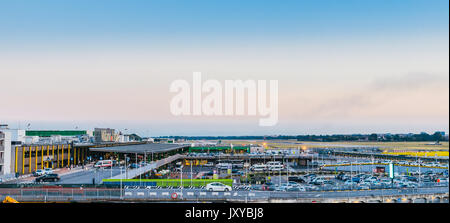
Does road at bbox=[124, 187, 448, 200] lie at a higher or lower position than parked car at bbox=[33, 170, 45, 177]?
higher

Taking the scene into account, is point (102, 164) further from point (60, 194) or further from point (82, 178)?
point (60, 194)

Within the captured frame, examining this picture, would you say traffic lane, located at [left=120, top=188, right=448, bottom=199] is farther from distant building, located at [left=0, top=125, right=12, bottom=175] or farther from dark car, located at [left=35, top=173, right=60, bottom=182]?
distant building, located at [left=0, top=125, right=12, bottom=175]

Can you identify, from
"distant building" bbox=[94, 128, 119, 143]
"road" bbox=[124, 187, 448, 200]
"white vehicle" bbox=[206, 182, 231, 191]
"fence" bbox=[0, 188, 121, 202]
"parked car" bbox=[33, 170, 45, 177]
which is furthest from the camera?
"distant building" bbox=[94, 128, 119, 143]

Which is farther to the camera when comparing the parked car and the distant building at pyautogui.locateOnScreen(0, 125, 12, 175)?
the parked car

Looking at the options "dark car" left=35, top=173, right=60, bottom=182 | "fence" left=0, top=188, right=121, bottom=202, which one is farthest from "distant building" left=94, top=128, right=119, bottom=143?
"fence" left=0, top=188, right=121, bottom=202

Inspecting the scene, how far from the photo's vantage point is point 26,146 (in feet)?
68.8

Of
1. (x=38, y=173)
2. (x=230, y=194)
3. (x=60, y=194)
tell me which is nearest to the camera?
(x=60, y=194)

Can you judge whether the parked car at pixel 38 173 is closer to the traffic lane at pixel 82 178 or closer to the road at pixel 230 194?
the traffic lane at pixel 82 178

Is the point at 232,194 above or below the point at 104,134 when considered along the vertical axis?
below

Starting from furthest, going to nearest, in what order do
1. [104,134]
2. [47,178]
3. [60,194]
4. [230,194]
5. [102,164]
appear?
1. [104,134]
2. [102,164]
3. [47,178]
4. [230,194]
5. [60,194]

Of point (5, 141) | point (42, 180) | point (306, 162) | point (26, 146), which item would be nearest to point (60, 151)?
point (26, 146)

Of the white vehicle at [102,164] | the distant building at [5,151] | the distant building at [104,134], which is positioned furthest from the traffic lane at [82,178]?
the distant building at [104,134]

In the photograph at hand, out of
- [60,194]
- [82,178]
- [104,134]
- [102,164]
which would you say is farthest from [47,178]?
[104,134]
